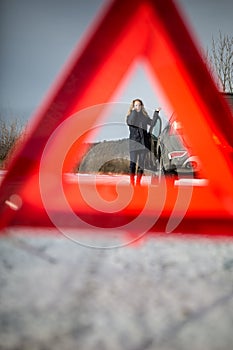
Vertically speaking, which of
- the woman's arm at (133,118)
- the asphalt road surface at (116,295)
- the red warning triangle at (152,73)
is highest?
the woman's arm at (133,118)

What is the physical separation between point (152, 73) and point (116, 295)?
621mm

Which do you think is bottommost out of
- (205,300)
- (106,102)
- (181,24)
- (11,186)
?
(205,300)

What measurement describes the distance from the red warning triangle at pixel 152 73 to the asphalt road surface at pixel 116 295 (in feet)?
0.94

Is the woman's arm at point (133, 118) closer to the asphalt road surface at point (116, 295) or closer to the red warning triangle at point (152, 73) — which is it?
the asphalt road surface at point (116, 295)

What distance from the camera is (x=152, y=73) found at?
900mm

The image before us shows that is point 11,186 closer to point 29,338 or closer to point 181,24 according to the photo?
point 29,338

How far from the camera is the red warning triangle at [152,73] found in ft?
2.79

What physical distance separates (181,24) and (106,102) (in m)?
0.22

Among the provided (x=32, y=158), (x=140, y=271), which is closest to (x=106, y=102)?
(x=32, y=158)

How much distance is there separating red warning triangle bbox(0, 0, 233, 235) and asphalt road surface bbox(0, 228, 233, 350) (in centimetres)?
29

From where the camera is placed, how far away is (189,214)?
1.08 metres

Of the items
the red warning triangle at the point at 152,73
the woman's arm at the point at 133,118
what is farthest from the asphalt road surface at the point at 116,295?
the woman's arm at the point at 133,118

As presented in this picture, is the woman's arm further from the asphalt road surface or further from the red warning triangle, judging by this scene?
the red warning triangle

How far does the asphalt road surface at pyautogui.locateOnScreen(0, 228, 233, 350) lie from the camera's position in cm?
95
